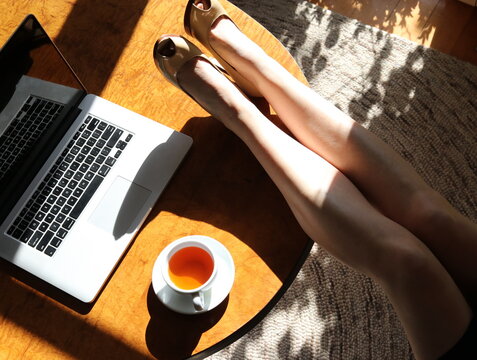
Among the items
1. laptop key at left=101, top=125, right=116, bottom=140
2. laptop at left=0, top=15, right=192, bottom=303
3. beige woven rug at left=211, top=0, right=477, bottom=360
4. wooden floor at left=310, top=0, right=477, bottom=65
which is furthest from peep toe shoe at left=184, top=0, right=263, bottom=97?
wooden floor at left=310, top=0, right=477, bottom=65

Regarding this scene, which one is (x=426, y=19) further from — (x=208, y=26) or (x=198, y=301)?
(x=198, y=301)

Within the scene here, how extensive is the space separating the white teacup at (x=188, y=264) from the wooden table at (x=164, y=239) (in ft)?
0.22

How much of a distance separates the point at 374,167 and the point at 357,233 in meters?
0.14

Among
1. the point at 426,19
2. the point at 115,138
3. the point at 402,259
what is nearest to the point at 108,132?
the point at 115,138

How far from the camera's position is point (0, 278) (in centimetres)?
89

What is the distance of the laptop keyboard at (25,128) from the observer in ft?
2.93

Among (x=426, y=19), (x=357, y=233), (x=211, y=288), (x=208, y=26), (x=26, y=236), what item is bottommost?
(x=26, y=236)

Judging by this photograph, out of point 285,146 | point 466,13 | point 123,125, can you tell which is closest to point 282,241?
point 285,146

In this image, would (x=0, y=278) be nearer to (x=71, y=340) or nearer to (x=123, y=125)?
(x=71, y=340)

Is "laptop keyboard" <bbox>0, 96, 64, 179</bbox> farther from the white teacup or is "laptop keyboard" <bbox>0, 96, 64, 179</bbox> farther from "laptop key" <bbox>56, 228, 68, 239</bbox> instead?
the white teacup

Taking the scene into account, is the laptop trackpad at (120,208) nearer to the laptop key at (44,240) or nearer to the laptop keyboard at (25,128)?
the laptop key at (44,240)

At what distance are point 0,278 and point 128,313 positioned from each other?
10.6 inches

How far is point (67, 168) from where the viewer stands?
94 cm

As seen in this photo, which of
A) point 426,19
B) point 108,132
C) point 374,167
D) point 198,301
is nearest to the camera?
point 198,301
